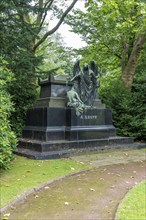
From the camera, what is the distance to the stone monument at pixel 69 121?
8.33 m

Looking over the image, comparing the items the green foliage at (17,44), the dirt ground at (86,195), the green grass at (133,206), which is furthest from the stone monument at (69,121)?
the green grass at (133,206)

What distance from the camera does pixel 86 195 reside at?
175 inches

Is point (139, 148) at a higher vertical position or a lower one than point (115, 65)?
lower

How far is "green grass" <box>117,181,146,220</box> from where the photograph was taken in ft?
11.1

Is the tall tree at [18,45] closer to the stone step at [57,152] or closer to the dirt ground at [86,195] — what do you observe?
the stone step at [57,152]

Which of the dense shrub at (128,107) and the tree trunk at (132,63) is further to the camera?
the tree trunk at (132,63)

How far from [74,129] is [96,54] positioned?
365 inches

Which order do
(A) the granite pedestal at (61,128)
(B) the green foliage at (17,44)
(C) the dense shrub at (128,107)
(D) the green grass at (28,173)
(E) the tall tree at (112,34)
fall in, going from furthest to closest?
(E) the tall tree at (112,34) → (C) the dense shrub at (128,107) → (B) the green foliage at (17,44) → (A) the granite pedestal at (61,128) → (D) the green grass at (28,173)

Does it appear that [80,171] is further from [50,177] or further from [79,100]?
[79,100]

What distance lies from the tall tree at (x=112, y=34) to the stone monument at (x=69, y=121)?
155 inches

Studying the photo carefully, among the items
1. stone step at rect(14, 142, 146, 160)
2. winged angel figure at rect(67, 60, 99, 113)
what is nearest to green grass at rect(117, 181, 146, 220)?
stone step at rect(14, 142, 146, 160)

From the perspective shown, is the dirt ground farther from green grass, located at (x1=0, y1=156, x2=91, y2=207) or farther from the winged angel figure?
the winged angel figure

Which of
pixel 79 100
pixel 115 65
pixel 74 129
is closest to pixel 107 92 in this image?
pixel 79 100

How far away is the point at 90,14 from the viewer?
14555mm
